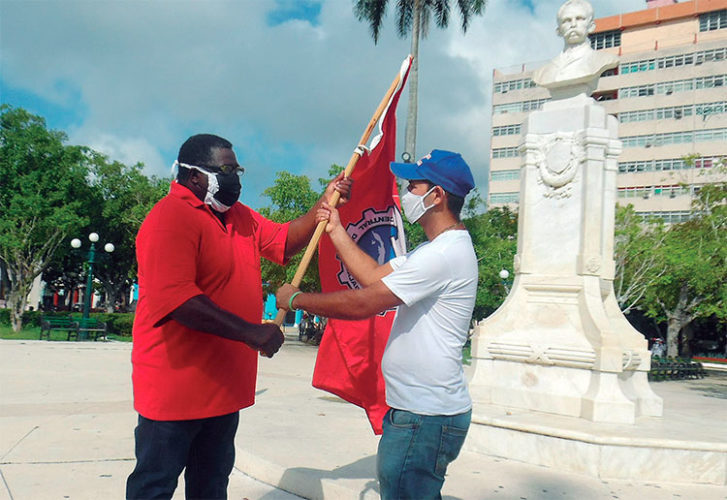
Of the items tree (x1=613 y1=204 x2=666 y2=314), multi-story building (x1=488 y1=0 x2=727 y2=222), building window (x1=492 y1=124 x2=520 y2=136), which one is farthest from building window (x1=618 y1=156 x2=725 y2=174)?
tree (x1=613 y1=204 x2=666 y2=314)

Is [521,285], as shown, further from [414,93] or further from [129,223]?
[129,223]

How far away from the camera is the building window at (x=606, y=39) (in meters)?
58.9

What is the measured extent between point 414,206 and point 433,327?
584 millimetres

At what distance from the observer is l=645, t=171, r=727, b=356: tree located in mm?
22672

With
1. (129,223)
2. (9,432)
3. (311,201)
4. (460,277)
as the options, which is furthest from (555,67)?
(129,223)

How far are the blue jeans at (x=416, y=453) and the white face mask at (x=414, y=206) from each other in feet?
2.94

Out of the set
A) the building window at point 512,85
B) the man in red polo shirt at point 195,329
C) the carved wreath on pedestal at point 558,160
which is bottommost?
the man in red polo shirt at point 195,329

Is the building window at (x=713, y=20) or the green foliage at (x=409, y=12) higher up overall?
the building window at (x=713, y=20)

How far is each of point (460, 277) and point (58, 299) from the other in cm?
7456

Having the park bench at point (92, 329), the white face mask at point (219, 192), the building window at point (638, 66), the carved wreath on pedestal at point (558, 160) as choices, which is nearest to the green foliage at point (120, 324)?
the park bench at point (92, 329)

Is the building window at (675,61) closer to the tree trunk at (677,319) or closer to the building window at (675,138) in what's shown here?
the building window at (675,138)

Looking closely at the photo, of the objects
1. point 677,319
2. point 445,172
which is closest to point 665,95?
point 677,319

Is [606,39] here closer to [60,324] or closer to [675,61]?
[675,61]

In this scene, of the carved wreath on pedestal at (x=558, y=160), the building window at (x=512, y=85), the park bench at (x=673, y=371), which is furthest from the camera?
the building window at (x=512, y=85)
